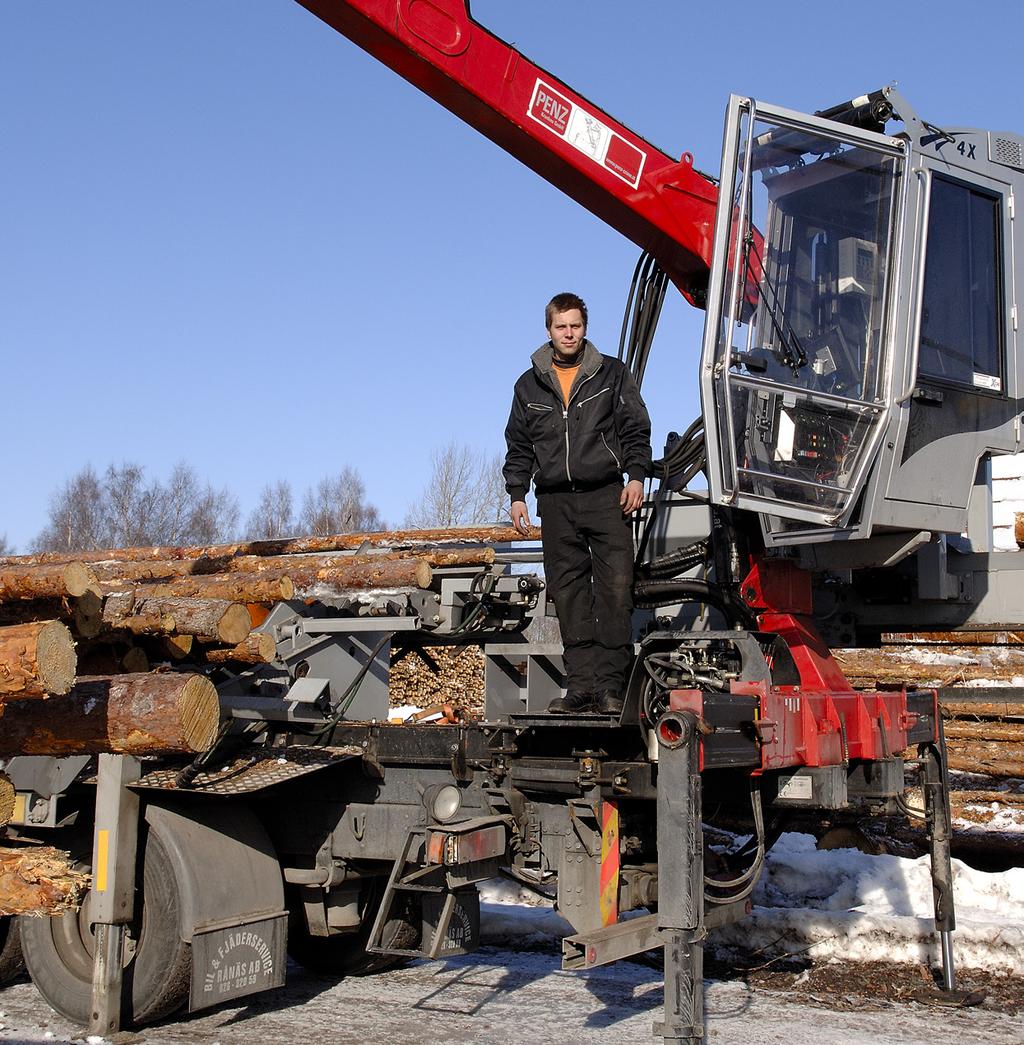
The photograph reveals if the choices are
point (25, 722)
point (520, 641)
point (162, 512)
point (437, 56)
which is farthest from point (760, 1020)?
point (162, 512)

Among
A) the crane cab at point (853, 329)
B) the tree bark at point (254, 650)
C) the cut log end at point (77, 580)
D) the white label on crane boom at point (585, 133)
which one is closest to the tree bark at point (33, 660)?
A: the cut log end at point (77, 580)

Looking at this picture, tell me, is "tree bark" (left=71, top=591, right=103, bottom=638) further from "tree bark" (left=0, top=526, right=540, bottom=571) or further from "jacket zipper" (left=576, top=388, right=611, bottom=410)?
"jacket zipper" (left=576, top=388, right=611, bottom=410)

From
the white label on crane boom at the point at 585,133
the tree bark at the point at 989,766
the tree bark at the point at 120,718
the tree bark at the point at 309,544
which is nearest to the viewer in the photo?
the tree bark at the point at 120,718

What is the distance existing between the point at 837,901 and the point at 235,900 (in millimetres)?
3978

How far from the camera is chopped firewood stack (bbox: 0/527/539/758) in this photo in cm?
537

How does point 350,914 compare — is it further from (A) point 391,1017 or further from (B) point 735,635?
A: (B) point 735,635

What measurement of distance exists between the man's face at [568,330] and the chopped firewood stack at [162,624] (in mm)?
1301

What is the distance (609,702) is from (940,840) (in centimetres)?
230

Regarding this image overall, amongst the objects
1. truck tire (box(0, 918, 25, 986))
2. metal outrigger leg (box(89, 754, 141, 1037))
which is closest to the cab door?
metal outrigger leg (box(89, 754, 141, 1037))

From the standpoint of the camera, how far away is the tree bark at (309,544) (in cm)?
735

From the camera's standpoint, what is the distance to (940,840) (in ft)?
22.1

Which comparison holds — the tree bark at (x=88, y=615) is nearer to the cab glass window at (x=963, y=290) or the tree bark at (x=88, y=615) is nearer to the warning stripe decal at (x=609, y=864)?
the warning stripe decal at (x=609, y=864)

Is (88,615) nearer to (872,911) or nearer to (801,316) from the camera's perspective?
(801,316)

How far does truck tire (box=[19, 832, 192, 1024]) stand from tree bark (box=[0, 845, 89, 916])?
23.0 inches
